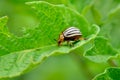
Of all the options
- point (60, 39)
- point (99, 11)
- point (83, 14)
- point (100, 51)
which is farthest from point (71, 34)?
point (99, 11)

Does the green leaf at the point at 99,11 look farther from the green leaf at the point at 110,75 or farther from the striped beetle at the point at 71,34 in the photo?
the green leaf at the point at 110,75

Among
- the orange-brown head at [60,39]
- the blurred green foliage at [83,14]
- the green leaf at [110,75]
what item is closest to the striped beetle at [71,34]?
the orange-brown head at [60,39]

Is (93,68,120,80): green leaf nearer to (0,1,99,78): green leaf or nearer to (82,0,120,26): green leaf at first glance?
(0,1,99,78): green leaf

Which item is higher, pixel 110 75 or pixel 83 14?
pixel 83 14

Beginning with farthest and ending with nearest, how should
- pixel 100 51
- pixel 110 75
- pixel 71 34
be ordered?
pixel 71 34 < pixel 100 51 < pixel 110 75

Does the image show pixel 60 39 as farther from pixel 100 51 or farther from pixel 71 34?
pixel 100 51

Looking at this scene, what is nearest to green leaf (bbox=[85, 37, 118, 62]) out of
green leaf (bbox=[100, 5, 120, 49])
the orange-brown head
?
the orange-brown head

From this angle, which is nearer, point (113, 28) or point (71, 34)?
point (71, 34)
